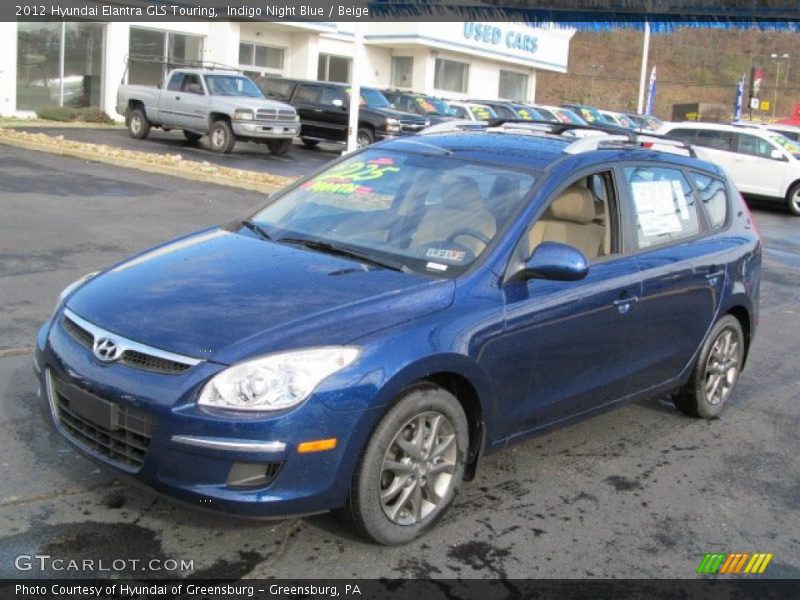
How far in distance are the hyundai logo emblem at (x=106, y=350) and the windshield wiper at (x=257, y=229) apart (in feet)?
4.08

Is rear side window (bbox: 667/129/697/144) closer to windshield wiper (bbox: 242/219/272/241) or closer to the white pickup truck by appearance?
the white pickup truck

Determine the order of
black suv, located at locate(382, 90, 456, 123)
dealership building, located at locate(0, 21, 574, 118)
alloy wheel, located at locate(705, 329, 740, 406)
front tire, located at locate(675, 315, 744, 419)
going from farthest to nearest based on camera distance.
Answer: dealership building, located at locate(0, 21, 574, 118) → black suv, located at locate(382, 90, 456, 123) → alloy wheel, located at locate(705, 329, 740, 406) → front tire, located at locate(675, 315, 744, 419)

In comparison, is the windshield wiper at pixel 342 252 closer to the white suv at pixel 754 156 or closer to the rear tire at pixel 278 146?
the white suv at pixel 754 156

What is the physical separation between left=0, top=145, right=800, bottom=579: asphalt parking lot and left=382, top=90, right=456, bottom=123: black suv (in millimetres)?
19929

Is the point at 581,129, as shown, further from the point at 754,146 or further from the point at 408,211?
the point at 754,146

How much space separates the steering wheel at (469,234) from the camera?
14.5 feet

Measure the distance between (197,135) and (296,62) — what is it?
12682 millimetres

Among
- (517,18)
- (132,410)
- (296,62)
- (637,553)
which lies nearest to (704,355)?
(637,553)

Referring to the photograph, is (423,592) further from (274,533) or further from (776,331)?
(776,331)

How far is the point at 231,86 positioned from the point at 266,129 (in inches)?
68.6

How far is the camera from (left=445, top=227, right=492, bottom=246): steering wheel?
14.5 feet

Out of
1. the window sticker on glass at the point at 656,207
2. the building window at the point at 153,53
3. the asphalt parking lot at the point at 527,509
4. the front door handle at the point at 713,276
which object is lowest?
the asphalt parking lot at the point at 527,509

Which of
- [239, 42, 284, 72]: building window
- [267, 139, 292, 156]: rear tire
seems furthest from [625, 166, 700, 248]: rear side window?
[239, 42, 284, 72]: building window

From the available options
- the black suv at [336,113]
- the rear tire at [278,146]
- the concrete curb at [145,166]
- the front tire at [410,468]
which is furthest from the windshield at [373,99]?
the front tire at [410,468]
